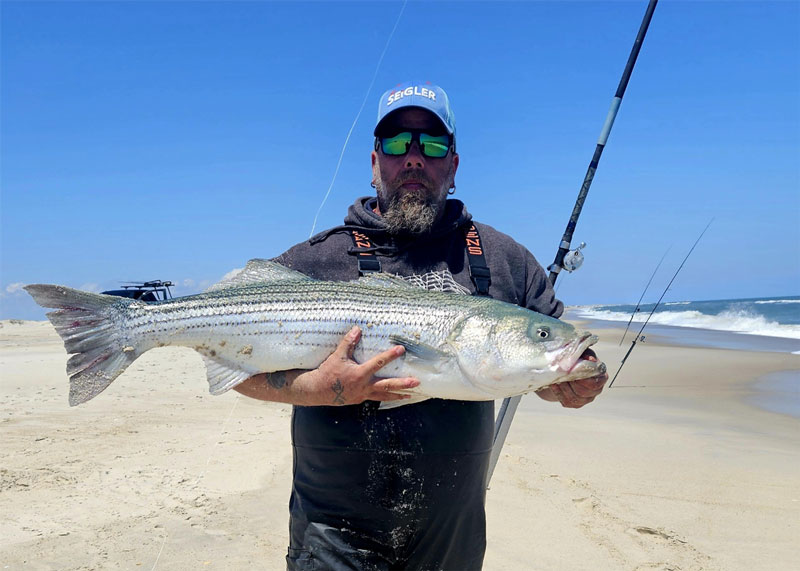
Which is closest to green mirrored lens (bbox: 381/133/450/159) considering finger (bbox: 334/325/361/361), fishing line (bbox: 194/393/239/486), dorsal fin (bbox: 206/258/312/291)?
dorsal fin (bbox: 206/258/312/291)

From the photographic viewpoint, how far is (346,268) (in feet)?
12.3

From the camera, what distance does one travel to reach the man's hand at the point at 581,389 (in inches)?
127

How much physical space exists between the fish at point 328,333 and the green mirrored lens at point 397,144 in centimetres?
97

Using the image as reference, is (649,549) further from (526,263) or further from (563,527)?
(526,263)

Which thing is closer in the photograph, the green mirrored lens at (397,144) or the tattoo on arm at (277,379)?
the tattoo on arm at (277,379)

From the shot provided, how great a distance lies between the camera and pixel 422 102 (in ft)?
12.8

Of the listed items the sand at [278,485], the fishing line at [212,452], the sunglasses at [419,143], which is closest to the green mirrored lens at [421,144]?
the sunglasses at [419,143]

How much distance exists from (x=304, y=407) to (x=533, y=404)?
1006cm

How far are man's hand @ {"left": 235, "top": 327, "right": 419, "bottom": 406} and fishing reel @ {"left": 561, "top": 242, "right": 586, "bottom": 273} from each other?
3332 mm

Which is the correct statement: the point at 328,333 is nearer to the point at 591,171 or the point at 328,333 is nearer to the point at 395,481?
the point at 395,481

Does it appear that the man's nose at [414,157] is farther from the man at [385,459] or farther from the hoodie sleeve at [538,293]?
the hoodie sleeve at [538,293]

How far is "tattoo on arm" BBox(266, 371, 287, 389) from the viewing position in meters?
3.33

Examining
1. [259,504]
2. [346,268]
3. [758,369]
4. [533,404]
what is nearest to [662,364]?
[758,369]

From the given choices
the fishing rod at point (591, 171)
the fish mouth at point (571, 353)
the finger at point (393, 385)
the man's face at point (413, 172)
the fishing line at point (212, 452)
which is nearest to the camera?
the finger at point (393, 385)
